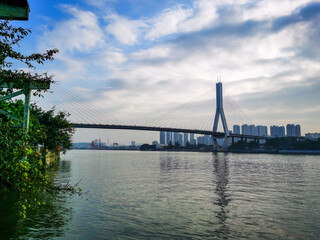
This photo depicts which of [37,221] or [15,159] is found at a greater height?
[15,159]

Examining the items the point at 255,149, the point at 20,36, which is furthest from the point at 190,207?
the point at 255,149

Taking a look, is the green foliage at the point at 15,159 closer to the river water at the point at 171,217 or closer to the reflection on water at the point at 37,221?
the reflection on water at the point at 37,221

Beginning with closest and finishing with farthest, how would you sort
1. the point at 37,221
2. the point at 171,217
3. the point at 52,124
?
the point at 37,221 → the point at 171,217 → the point at 52,124

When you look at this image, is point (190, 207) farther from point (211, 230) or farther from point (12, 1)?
point (12, 1)

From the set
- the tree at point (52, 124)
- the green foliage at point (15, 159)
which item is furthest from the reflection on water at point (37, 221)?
the tree at point (52, 124)

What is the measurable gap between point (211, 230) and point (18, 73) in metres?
7.67

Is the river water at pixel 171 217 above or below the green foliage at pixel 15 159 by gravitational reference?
below

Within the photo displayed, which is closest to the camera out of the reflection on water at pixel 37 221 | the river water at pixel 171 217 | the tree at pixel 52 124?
the reflection on water at pixel 37 221

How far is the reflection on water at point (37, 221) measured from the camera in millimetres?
8062

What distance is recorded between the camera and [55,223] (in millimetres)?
9266

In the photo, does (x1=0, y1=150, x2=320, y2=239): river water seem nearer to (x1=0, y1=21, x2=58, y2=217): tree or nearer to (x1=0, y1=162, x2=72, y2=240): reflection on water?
(x1=0, y1=162, x2=72, y2=240): reflection on water

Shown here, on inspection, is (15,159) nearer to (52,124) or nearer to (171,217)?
(171,217)

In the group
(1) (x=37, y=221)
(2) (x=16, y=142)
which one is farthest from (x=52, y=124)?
(2) (x=16, y=142)

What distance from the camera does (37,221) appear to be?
9375 millimetres
